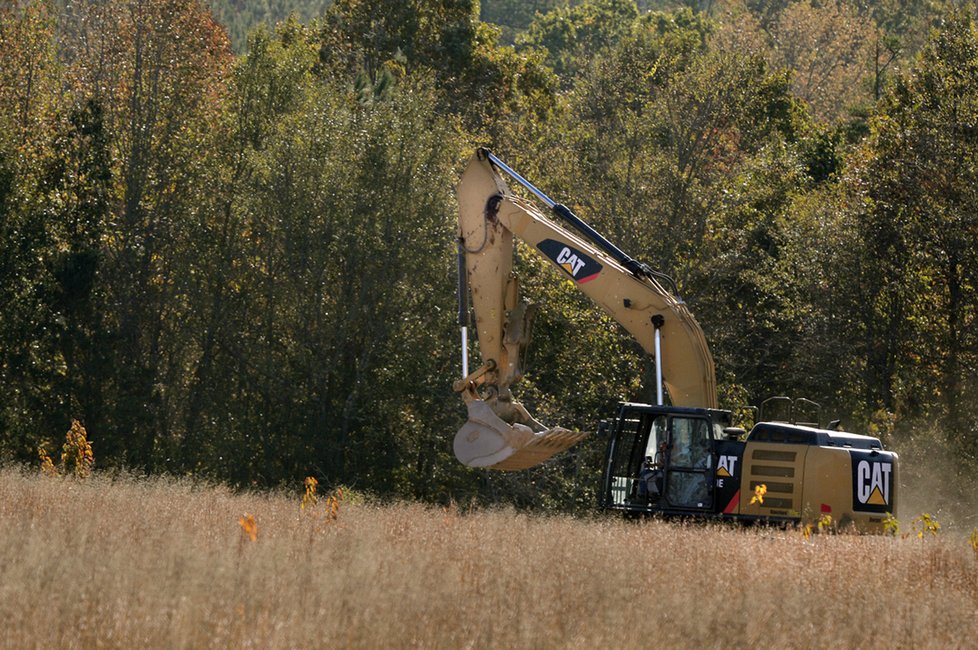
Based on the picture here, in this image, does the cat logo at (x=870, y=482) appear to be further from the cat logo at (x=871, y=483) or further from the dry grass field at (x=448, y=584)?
the dry grass field at (x=448, y=584)

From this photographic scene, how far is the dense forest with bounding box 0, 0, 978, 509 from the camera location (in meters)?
28.0

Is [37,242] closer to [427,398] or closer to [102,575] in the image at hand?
[427,398]

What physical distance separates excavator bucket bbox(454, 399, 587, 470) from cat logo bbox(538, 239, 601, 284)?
2.25m

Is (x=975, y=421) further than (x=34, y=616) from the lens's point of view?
Yes

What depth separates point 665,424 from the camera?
17266 mm

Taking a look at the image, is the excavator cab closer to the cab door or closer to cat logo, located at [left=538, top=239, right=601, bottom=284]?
the cab door

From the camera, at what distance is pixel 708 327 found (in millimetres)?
30547

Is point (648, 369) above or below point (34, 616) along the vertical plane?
above

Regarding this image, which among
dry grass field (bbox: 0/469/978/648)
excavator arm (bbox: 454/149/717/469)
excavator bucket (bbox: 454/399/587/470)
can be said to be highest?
excavator arm (bbox: 454/149/717/469)

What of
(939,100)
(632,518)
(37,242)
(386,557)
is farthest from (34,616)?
(939,100)

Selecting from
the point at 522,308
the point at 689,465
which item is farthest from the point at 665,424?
the point at 522,308

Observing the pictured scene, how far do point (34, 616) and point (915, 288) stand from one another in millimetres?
22562

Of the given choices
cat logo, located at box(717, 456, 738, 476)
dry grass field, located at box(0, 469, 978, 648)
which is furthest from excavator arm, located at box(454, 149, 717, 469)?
dry grass field, located at box(0, 469, 978, 648)

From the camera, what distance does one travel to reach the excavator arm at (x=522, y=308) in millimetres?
16156
